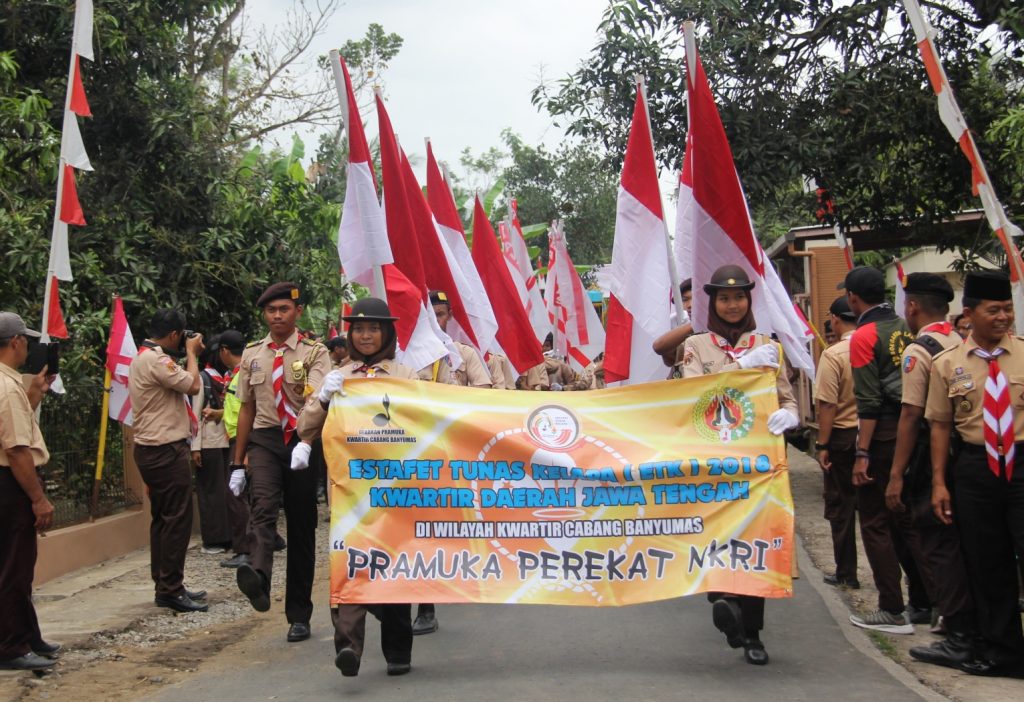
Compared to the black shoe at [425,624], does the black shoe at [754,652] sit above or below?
above

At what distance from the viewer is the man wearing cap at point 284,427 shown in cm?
708

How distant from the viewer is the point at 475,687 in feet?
18.8

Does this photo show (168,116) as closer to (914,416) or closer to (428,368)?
(428,368)

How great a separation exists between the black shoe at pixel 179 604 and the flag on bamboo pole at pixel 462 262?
2844 millimetres

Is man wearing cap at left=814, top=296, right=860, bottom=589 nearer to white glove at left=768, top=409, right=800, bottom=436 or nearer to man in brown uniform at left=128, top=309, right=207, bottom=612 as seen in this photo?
white glove at left=768, top=409, right=800, bottom=436

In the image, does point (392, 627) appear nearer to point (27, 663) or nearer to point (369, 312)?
point (369, 312)

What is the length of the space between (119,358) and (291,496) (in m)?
3.73

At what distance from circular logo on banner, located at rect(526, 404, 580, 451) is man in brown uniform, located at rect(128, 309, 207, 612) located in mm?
3254

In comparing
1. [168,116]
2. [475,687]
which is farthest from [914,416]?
[168,116]

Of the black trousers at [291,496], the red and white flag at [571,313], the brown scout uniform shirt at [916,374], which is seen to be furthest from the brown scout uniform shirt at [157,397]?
the red and white flag at [571,313]

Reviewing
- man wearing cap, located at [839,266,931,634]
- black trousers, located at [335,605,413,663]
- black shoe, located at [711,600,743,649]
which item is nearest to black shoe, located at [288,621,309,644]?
black trousers, located at [335,605,413,663]

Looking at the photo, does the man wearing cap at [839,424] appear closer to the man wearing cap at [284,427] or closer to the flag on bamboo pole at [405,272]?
the flag on bamboo pole at [405,272]

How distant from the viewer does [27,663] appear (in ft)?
21.1

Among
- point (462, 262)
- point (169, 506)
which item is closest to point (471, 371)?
point (462, 262)
